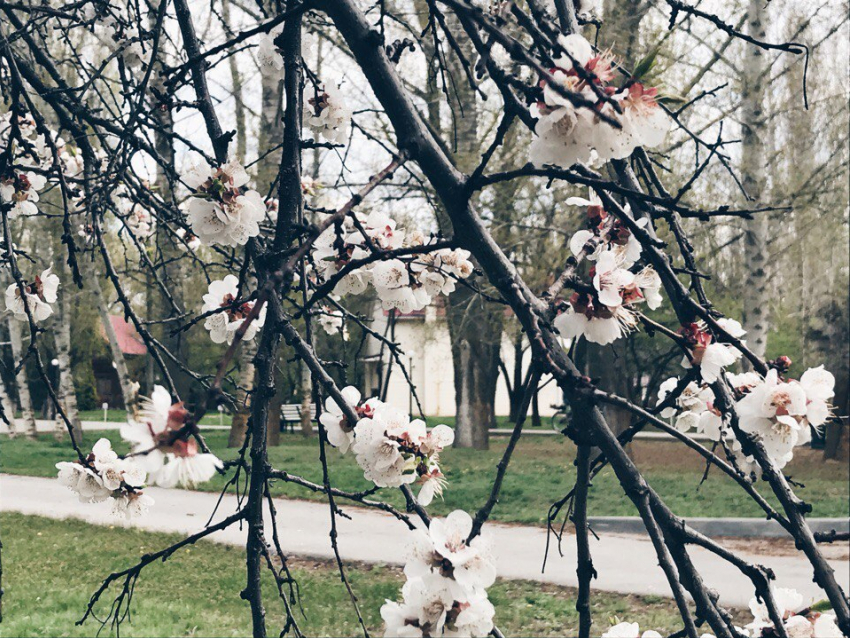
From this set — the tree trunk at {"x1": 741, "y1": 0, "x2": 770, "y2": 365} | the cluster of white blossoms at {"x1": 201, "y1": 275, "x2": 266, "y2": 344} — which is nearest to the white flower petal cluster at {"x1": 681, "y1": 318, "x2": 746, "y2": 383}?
the cluster of white blossoms at {"x1": 201, "y1": 275, "x2": 266, "y2": 344}

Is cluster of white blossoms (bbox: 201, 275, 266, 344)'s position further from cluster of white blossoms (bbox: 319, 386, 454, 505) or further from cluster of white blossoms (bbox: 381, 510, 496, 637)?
cluster of white blossoms (bbox: 381, 510, 496, 637)

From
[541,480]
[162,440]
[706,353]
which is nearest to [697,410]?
[706,353]

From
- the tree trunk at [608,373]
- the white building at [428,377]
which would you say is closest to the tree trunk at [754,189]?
the tree trunk at [608,373]

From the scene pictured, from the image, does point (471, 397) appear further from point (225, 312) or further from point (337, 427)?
point (337, 427)

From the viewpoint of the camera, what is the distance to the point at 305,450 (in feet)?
51.9

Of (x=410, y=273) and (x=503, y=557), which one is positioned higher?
(x=410, y=273)

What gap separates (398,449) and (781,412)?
70cm

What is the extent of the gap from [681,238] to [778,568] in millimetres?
6282

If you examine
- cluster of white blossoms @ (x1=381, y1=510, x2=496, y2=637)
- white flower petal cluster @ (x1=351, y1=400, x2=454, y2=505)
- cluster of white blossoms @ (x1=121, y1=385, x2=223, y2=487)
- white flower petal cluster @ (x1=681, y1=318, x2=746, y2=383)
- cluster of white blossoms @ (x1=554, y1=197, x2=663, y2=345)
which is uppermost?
cluster of white blossoms @ (x1=554, y1=197, x2=663, y2=345)

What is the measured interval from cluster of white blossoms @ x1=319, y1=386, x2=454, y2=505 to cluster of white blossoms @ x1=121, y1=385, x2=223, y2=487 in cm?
77

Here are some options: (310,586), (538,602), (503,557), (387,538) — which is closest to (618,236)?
(538,602)

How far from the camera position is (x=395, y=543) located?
7945 mm

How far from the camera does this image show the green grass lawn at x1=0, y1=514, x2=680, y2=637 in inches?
211

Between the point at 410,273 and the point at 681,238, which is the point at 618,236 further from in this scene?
the point at 410,273
